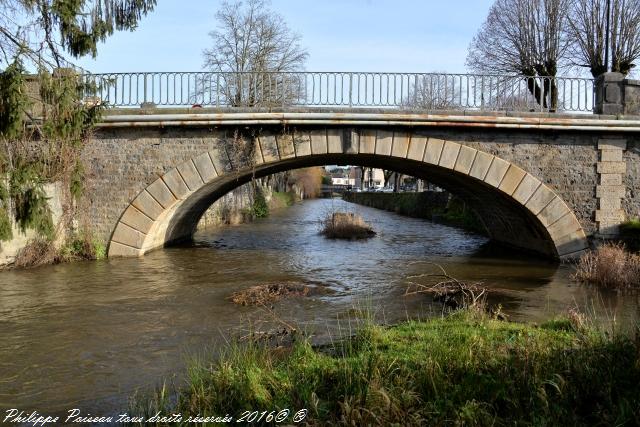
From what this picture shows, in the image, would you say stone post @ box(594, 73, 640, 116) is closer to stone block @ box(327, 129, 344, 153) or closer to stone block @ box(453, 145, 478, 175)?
stone block @ box(453, 145, 478, 175)

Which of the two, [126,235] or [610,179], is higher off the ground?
[610,179]

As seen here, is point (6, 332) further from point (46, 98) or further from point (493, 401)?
point (493, 401)

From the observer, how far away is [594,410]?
131 inches

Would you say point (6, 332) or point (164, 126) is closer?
point (6, 332)

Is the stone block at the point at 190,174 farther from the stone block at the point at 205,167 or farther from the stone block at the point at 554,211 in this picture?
Result: the stone block at the point at 554,211

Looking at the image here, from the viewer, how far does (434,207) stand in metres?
27.3

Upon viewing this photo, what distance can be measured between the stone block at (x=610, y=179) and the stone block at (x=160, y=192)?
28.1 feet

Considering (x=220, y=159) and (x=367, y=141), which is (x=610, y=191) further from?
(x=220, y=159)

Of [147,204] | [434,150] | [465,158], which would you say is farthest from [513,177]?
[147,204]

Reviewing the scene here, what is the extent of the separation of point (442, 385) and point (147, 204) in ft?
29.3

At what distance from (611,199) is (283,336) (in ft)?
26.9

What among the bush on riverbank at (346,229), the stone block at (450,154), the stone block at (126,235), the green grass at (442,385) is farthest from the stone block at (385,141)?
the bush on riverbank at (346,229)

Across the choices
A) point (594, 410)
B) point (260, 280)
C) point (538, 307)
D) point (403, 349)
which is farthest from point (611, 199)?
point (594, 410)

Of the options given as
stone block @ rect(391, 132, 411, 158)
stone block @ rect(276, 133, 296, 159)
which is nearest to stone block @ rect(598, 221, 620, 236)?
stone block @ rect(391, 132, 411, 158)
